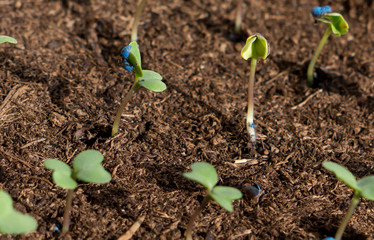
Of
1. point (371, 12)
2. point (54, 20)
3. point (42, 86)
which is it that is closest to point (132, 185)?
point (42, 86)

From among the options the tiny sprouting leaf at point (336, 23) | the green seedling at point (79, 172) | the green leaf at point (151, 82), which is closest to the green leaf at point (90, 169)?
the green seedling at point (79, 172)

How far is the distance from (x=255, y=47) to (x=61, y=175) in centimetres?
92

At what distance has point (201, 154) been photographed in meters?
1.85

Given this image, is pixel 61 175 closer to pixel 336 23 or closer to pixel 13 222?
pixel 13 222

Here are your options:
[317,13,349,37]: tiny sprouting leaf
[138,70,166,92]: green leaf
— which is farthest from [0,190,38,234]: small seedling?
[317,13,349,37]: tiny sprouting leaf

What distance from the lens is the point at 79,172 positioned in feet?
4.58

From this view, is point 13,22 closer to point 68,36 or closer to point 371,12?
point 68,36

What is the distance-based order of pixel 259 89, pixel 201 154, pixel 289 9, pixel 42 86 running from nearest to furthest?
pixel 201 154 < pixel 42 86 < pixel 259 89 < pixel 289 9

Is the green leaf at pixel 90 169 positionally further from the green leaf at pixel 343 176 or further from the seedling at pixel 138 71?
the green leaf at pixel 343 176

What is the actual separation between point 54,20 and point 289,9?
151cm

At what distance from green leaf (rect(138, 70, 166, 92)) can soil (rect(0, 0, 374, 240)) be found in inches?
12.4

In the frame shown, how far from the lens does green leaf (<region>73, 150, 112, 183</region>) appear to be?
136 cm

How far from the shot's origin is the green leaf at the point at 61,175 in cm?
132

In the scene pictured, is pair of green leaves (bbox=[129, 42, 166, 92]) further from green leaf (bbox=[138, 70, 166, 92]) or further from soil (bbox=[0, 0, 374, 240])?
soil (bbox=[0, 0, 374, 240])
